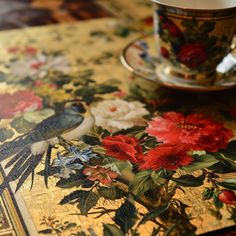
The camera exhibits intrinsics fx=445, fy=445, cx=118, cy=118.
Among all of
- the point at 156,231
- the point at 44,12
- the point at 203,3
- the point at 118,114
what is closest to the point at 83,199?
the point at 156,231

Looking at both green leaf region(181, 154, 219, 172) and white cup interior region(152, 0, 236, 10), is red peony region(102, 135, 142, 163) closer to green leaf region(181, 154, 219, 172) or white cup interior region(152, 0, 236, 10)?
green leaf region(181, 154, 219, 172)

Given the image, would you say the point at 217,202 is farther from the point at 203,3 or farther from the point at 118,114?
the point at 203,3

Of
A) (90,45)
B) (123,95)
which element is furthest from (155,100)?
(90,45)

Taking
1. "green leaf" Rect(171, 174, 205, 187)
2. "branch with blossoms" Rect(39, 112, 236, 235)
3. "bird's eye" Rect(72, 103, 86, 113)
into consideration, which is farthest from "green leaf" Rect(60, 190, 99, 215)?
"bird's eye" Rect(72, 103, 86, 113)

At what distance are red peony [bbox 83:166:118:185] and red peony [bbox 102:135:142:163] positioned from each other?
0.04 meters

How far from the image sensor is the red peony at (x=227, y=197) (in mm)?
585

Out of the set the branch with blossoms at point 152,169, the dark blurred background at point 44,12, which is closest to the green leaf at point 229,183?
the branch with blossoms at point 152,169

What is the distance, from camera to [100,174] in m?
0.63

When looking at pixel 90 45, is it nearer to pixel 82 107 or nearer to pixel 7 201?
pixel 82 107

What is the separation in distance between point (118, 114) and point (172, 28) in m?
0.18

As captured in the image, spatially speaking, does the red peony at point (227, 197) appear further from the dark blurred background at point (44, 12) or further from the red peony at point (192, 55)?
the dark blurred background at point (44, 12)

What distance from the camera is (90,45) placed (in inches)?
40.6

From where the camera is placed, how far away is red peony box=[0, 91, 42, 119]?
0.78 m

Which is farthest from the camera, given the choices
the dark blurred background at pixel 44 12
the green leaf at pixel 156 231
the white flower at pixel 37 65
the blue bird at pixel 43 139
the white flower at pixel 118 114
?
the dark blurred background at pixel 44 12
